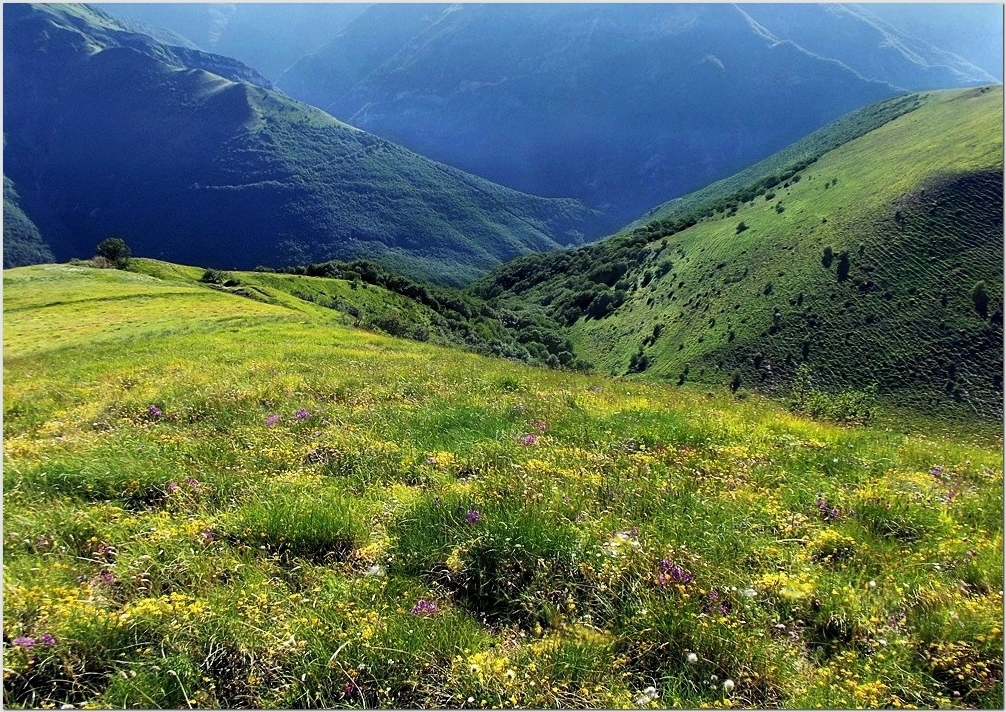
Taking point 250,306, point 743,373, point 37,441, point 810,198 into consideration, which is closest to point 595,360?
point 743,373

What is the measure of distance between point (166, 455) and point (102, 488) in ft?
3.05

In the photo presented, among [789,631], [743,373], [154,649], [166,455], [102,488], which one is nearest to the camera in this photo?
[154,649]

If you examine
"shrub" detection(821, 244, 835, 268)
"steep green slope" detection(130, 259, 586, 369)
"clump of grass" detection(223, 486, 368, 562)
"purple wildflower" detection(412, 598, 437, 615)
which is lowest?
"purple wildflower" detection(412, 598, 437, 615)

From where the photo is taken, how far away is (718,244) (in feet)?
500

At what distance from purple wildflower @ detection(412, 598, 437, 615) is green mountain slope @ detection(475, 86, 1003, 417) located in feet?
358

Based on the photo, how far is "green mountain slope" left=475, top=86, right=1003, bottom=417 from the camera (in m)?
95.8

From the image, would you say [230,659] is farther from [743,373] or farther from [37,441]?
[743,373]

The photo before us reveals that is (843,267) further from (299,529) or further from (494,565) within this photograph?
(299,529)

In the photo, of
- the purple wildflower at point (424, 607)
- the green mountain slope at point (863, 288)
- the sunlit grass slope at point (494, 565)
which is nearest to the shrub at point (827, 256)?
the green mountain slope at point (863, 288)

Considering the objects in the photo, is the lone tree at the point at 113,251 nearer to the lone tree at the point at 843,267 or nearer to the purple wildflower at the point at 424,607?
the purple wildflower at the point at 424,607

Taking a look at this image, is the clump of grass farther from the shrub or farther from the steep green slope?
the shrub

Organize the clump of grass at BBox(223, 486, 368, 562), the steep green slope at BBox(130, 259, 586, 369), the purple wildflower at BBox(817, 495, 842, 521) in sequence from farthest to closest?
the steep green slope at BBox(130, 259, 586, 369) → the purple wildflower at BBox(817, 495, 842, 521) → the clump of grass at BBox(223, 486, 368, 562)

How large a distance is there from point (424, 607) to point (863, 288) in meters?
130

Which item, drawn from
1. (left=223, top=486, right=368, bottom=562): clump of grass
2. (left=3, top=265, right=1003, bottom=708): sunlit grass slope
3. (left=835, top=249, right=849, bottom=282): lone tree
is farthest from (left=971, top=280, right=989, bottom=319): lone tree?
(left=223, top=486, right=368, bottom=562): clump of grass
